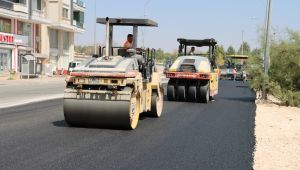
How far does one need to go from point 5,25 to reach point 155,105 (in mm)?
36177

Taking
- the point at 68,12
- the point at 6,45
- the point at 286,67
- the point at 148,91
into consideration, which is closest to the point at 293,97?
the point at 286,67

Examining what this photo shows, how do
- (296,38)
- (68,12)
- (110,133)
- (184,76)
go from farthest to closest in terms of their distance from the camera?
(68,12) < (296,38) < (184,76) < (110,133)

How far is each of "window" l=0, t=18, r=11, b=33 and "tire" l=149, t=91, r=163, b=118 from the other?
114 ft

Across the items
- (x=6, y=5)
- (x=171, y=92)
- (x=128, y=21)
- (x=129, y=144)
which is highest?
(x=6, y=5)

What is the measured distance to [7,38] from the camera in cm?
4556

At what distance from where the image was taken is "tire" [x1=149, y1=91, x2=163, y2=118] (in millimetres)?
13422

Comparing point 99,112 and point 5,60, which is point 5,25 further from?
point 99,112

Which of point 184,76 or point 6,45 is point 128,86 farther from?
point 6,45

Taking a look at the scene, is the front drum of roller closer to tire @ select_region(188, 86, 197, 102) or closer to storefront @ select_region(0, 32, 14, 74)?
tire @ select_region(188, 86, 197, 102)

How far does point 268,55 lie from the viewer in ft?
68.7

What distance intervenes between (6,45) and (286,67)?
103 feet

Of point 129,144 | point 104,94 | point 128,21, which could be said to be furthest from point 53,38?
point 129,144

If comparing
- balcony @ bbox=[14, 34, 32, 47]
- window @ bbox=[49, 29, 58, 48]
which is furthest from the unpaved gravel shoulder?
window @ bbox=[49, 29, 58, 48]

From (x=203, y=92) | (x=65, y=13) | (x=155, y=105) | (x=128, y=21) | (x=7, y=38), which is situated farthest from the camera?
(x=65, y=13)
